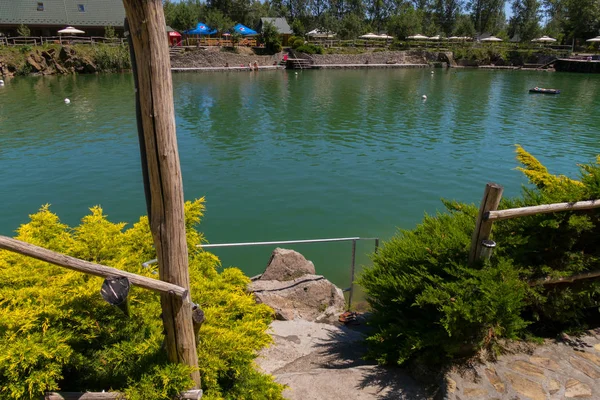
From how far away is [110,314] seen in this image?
10.5 feet

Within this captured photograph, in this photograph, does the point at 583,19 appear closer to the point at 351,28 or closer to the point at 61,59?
the point at 351,28

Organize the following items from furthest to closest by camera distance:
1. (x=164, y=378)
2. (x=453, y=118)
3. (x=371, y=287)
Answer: (x=453, y=118), (x=371, y=287), (x=164, y=378)

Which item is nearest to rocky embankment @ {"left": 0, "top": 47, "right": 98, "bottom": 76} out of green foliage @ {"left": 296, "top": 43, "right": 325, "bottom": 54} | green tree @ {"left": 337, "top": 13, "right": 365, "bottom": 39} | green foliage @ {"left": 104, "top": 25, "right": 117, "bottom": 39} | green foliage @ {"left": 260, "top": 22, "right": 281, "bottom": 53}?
green foliage @ {"left": 104, "top": 25, "right": 117, "bottom": 39}

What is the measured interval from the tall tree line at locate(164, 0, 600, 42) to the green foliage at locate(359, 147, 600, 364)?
2221 inches

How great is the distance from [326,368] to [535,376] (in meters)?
2.01

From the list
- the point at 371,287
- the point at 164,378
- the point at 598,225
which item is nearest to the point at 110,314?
the point at 164,378

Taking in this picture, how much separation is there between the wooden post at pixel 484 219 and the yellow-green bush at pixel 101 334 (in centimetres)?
209

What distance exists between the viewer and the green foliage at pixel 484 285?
396 cm

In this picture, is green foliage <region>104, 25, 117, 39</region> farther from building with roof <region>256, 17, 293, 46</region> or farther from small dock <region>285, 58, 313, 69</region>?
building with roof <region>256, 17, 293, 46</region>

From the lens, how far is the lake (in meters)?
11.8

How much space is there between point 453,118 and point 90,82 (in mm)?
28255

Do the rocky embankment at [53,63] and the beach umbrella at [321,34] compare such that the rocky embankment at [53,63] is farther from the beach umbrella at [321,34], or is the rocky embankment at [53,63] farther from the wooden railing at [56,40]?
the beach umbrella at [321,34]

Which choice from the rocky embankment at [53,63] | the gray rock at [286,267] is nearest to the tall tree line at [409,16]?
the rocky embankment at [53,63]

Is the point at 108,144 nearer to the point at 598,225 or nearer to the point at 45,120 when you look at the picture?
the point at 45,120
